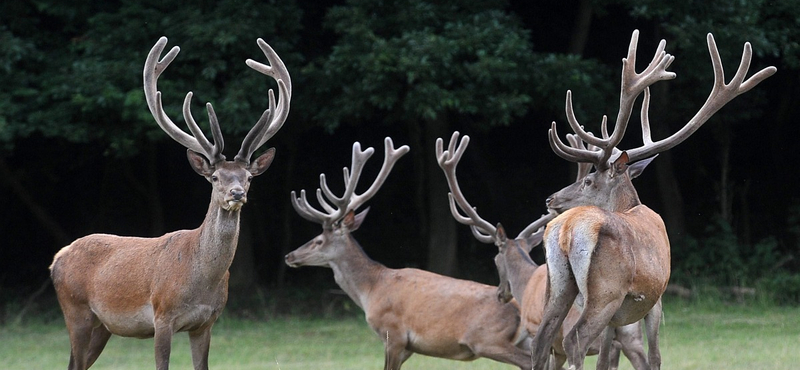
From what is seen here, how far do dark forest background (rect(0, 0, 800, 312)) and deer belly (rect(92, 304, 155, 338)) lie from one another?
484cm

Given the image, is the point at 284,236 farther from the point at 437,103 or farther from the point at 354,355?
the point at 354,355

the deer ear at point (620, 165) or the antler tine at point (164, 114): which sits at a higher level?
the antler tine at point (164, 114)

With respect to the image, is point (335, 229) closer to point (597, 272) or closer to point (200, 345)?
point (200, 345)

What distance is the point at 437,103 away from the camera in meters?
11.3

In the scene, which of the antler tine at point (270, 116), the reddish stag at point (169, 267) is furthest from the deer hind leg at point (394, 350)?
the antler tine at point (270, 116)

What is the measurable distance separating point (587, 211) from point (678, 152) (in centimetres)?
1065

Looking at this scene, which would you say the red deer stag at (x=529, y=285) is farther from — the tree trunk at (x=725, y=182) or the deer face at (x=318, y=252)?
the tree trunk at (x=725, y=182)

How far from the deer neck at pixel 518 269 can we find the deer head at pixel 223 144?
252 centimetres

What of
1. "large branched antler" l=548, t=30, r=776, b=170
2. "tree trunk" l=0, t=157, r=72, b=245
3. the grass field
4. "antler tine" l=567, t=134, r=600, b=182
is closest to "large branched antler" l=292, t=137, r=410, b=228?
the grass field

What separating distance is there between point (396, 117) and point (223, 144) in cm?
608

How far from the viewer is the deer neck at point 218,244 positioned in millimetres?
6156

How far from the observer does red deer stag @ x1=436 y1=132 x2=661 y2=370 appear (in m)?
6.95

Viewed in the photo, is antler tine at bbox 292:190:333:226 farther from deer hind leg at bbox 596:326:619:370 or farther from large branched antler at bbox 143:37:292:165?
deer hind leg at bbox 596:326:619:370

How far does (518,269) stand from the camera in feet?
27.6
